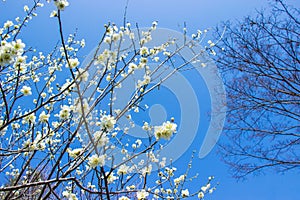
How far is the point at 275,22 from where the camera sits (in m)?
4.61

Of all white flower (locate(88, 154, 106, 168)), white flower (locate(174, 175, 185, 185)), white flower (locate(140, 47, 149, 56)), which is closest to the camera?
white flower (locate(88, 154, 106, 168))

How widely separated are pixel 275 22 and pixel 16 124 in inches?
148

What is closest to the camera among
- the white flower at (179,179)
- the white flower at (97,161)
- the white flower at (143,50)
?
the white flower at (97,161)

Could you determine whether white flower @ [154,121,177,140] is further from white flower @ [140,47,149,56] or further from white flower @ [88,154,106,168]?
white flower @ [140,47,149,56]

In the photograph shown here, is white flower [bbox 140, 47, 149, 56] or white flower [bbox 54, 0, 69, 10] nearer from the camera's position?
white flower [bbox 54, 0, 69, 10]

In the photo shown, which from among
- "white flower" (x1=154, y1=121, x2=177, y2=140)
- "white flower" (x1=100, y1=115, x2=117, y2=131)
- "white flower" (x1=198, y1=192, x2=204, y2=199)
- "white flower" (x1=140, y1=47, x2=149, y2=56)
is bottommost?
"white flower" (x1=154, y1=121, x2=177, y2=140)

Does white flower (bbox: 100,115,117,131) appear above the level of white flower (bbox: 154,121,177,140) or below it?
above

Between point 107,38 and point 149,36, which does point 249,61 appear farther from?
point 107,38

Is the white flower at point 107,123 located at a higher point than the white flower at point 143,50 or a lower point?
lower

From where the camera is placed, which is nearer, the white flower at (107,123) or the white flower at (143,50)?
the white flower at (107,123)

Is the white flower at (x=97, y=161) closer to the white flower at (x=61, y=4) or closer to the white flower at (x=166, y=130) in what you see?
the white flower at (x=166, y=130)

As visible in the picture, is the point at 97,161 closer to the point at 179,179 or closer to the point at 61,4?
the point at 61,4

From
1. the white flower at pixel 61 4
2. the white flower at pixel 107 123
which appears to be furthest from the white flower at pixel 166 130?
the white flower at pixel 61 4

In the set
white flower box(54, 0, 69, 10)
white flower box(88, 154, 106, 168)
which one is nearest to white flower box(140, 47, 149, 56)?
white flower box(54, 0, 69, 10)
